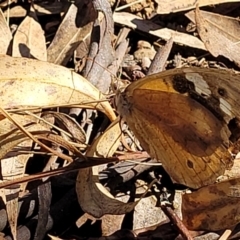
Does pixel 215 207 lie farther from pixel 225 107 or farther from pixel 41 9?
pixel 41 9

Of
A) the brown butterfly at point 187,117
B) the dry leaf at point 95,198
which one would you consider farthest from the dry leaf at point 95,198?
the brown butterfly at point 187,117

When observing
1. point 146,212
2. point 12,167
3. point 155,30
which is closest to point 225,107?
point 146,212

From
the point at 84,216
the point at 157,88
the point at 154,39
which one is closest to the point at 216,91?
the point at 157,88

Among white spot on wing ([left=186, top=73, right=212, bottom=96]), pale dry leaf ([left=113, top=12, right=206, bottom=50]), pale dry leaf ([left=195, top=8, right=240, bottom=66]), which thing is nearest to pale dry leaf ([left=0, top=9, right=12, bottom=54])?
pale dry leaf ([left=113, top=12, right=206, bottom=50])

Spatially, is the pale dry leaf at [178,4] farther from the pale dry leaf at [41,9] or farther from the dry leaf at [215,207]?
the dry leaf at [215,207]

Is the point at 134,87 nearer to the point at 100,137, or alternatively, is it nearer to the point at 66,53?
the point at 100,137

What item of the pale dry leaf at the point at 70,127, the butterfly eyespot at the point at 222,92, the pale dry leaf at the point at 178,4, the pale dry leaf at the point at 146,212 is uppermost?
the butterfly eyespot at the point at 222,92
